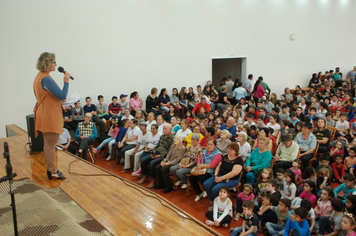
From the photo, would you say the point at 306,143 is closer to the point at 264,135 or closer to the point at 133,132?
the point at 264,135

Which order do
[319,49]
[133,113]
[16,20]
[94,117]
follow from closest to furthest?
[16,20] → [94,117] → [133,113] → [319,49]

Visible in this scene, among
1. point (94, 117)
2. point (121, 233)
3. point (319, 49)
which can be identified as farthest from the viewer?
point (319, 49)

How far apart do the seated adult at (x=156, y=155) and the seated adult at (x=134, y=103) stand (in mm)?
2966

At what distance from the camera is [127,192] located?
3088 mm

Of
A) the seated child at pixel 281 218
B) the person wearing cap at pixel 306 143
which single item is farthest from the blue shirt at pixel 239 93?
the seated child at pixel 281 218

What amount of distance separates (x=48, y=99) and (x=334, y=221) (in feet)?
11.0

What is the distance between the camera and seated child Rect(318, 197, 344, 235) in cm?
321

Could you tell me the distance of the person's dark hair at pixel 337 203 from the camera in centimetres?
325

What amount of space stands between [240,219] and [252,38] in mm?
8461

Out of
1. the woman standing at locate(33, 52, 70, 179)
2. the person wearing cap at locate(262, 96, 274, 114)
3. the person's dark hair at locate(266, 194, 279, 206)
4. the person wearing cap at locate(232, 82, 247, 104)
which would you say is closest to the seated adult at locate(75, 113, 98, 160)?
the woman standing at locate(33, 52, 70, 179)

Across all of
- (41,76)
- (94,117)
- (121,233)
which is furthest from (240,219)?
(94,117)

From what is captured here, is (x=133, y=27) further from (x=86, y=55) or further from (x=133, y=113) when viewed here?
(x=133, y=113)

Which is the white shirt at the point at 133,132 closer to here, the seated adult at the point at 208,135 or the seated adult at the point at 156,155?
the seated adult at the point at 156,155

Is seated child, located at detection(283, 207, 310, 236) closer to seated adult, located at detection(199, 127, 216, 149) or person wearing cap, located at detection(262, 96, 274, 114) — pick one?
seated adult, located at detection(199, 127, 216, 149)
